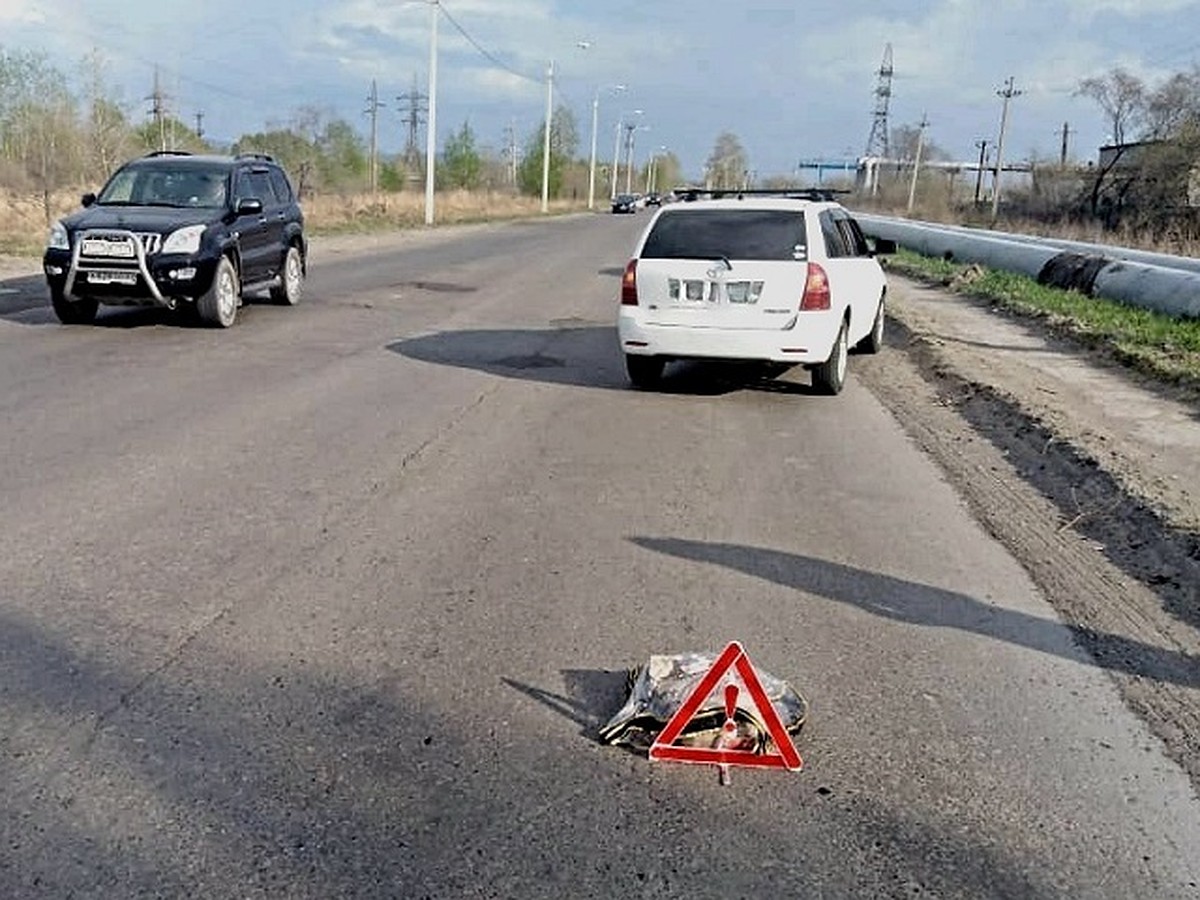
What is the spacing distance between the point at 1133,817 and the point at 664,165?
19009 centimetres

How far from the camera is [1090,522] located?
21.7ft

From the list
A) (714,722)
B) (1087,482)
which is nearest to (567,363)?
(1087,482)

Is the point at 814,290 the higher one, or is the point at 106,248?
the point at 814,290

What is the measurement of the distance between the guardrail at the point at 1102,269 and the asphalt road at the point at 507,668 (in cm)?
940

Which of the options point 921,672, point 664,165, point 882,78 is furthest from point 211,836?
point 664,165

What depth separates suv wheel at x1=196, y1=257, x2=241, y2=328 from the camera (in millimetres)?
13008

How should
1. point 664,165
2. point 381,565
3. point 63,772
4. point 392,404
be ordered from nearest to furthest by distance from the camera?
point 63,772 → point 381,565 → point 392,404 → point 664,165

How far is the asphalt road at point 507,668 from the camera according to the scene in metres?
3.08

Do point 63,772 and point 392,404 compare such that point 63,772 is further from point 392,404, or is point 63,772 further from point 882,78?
point 882,78

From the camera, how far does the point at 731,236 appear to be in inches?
393

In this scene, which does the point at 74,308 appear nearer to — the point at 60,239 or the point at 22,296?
the point at 60,239

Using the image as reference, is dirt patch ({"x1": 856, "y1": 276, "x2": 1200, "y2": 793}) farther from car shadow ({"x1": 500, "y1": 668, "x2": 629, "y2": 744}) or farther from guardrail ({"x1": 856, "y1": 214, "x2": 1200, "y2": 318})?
guardrail ({"x1": 856, "y1": 214, "x2": 1200, "y2": 318})

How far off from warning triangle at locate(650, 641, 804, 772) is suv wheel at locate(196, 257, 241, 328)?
10.8 meters

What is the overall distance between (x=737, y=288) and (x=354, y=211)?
138 ft
